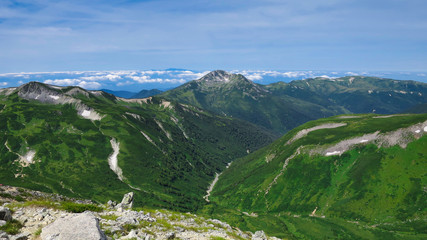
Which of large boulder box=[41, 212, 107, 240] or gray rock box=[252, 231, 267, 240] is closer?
large boulder box=[41, 212, 107, 240]

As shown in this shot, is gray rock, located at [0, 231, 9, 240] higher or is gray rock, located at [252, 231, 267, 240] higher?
gray rock, located at [0, 231, 9, 240]

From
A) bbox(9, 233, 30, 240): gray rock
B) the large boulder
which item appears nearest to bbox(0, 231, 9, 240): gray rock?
bbox(9, 233, 30, 240): gray rock

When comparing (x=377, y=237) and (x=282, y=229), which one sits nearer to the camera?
(x=377, y=237)

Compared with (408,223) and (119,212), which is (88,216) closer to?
(119,212)

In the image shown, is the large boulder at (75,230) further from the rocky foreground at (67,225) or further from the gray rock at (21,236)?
the gray rock at (21,236)

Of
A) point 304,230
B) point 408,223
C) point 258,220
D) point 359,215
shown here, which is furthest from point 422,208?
point 258,220

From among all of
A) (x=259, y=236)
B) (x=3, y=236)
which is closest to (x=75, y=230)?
(x=3, y=236)

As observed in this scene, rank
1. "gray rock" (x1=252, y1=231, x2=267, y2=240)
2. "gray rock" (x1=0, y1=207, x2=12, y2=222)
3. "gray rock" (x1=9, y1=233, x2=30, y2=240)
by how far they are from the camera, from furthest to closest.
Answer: "gray rock" (x1=252, y1=231, x2=267, y2=240) < "gray rock" (x1=0, y1=207, x2=12, y2=222) < "gray rock" (x1=9, y1=233, x2=30, y2=240)

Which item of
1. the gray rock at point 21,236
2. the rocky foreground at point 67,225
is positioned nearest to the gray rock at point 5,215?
the rocky foreground at point 67,225

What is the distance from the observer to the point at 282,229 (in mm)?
177875

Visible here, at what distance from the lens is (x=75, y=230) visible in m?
23.1

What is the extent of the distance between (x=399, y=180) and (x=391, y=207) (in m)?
25.0

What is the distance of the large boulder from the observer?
22489mm

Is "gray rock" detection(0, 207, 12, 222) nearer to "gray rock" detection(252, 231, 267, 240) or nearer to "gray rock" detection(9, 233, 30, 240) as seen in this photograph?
"gray rock" detection(9, 233, 30, 240)
